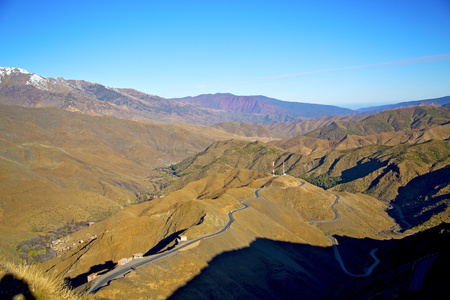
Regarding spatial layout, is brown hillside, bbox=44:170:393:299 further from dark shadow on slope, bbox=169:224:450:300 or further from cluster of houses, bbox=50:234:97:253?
cluster of houses, bbox=50:234:97:253

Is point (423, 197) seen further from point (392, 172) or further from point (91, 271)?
point (91, 271)

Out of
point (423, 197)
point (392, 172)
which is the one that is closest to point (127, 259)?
point (423, 197)

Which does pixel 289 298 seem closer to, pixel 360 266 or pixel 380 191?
pixel 360 266

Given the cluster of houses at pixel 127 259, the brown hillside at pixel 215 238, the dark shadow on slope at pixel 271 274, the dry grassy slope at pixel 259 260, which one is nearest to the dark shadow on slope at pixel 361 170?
the brown hillside at pixel 215 238

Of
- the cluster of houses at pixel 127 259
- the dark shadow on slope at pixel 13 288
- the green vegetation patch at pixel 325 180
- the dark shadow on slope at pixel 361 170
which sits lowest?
the green vegetation patch at pixel 325 180

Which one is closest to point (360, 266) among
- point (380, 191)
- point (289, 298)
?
point (289, 298)

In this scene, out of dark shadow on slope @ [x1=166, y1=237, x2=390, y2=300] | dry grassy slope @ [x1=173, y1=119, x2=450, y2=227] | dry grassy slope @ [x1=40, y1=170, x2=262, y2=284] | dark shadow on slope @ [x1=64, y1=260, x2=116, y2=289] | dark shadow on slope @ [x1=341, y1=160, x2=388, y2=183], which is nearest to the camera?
dark shadow on slope @ [x1=166, y1=237, x2=390, y2=300]

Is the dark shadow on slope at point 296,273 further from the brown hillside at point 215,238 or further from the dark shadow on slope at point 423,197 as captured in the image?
the dark shadow on slope at point 423,197

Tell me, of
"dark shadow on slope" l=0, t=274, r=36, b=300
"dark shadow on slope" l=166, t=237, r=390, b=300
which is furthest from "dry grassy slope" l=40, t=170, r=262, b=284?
"dark shadow on slope" l=0, t=274, r=36, b=300
